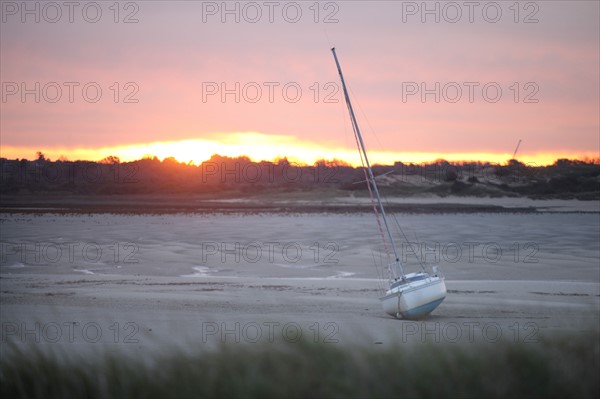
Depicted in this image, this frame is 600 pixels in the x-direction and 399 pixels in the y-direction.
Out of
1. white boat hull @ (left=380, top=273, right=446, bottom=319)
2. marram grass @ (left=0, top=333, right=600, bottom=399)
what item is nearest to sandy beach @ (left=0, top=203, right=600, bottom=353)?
white boat hull @ (left=380, top=273, right=446, bottom=319)

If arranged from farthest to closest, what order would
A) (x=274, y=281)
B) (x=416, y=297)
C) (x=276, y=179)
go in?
(x=276, y=179) < (x=274, y=281) < (x=416, y=297)

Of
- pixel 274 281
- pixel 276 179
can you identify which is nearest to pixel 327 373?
pixel 274 281

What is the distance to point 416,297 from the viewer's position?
15148 mm

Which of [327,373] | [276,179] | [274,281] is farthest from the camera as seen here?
[276,179]

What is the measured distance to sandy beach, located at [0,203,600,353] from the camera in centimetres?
1336

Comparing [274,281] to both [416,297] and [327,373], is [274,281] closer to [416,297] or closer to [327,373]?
[416,297]

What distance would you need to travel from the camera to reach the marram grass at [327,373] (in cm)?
594

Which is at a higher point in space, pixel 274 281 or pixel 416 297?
pixel 416 297

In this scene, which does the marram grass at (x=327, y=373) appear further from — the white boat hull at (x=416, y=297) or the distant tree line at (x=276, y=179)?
the distant tree line at (x=276, y=179)

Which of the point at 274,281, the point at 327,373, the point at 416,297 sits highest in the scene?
the point at 327,373

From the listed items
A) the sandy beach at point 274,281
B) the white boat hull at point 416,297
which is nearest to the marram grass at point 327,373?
the sandy beach at point 274,281

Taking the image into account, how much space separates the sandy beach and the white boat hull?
307 mm

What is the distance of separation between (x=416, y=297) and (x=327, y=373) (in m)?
9.24

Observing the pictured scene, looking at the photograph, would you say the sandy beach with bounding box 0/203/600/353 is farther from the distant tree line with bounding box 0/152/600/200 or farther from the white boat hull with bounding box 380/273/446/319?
the distant tree line with bounding box 0/152/600/200
